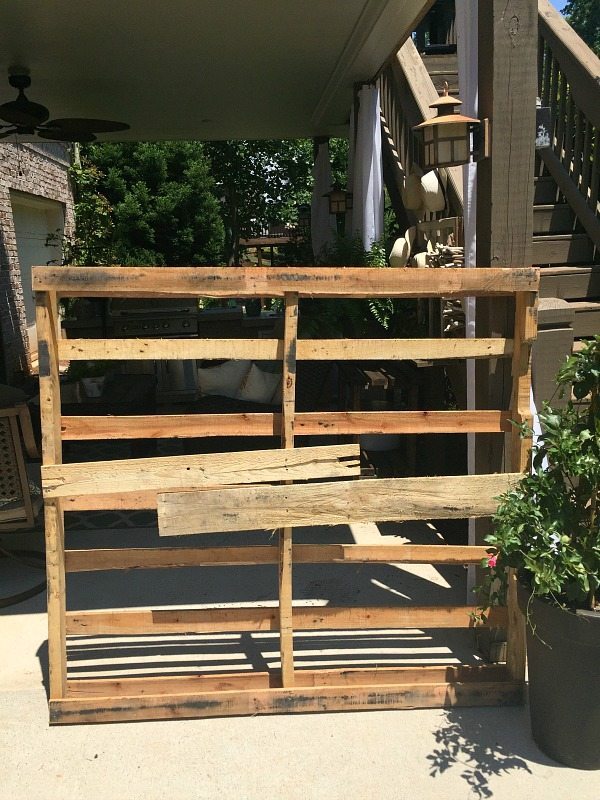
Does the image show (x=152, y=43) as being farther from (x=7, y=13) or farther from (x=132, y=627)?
(x=132, y=627)

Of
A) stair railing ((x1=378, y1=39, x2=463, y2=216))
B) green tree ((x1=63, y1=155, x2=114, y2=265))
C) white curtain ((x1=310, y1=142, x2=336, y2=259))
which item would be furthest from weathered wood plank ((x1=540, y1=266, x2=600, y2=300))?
green tree ((x1=63, y1=155, x2=114, y2=265))

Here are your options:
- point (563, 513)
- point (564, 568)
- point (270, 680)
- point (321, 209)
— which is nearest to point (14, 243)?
point (321, 209)

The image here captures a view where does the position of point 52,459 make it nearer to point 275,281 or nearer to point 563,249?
point 275,281

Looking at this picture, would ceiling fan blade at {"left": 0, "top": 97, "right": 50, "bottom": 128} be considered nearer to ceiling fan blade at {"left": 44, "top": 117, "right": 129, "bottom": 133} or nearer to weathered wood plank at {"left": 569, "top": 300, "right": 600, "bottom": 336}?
ceiling fan blade at {"left": 44, "top": 117, "right": 129, "bottom": 133}

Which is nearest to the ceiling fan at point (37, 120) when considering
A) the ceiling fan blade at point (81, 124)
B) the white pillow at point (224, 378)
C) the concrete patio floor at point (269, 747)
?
the ceiling fan blade at point (81, 124)

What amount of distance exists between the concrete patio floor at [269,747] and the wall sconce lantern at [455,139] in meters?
2.03

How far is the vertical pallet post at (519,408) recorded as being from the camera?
8.51 ft

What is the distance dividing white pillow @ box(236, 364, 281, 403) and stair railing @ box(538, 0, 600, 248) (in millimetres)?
2318

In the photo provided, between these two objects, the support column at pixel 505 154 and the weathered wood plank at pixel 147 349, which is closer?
the weathered wood plank at pixel 147 349

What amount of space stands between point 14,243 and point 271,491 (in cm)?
870

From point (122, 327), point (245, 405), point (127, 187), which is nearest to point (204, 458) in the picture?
point (245, 405)

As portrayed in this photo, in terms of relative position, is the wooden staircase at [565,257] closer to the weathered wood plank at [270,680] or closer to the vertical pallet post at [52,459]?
the weathered wood plank at [270,680]

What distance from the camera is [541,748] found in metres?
2.42

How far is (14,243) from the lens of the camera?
9.93 meters
